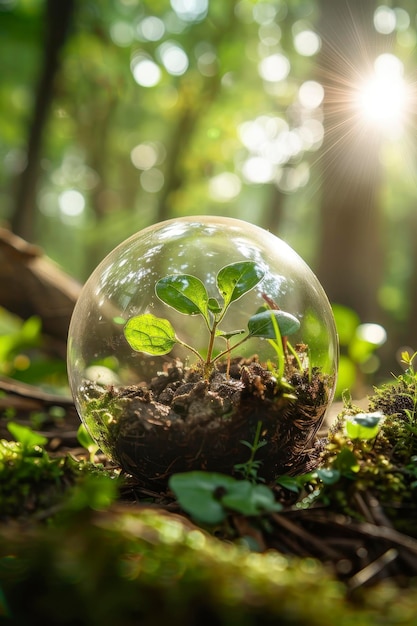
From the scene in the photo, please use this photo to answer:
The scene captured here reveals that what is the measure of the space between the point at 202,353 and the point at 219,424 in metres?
0.39

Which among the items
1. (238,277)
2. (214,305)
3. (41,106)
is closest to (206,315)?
(214,305)

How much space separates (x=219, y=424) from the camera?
1.59 metres

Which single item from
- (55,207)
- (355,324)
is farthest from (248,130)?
(55,207)

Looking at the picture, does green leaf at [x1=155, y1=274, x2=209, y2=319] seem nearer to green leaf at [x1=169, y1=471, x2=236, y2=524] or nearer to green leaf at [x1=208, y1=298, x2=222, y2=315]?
green leaf at [x1=208, y1=298, x2=222, y2=315]

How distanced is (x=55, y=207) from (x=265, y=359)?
2677 cm

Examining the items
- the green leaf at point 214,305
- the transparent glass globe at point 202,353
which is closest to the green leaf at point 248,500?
the transparent glass globe at point 202,353

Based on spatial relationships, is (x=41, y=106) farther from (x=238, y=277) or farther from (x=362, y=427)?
(x=362, y=427)

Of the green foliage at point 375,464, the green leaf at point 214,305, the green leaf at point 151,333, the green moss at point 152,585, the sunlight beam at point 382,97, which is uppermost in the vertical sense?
the sunlight beam at point 382,97

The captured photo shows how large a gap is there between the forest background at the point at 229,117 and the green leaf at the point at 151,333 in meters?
2.02

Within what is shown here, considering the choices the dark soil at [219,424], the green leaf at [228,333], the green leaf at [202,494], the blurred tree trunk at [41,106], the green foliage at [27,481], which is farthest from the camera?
the blurred tree trunk at [41,106]

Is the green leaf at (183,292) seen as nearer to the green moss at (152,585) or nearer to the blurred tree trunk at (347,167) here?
the green moss at (152,585)

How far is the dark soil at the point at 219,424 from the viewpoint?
5.24 ft

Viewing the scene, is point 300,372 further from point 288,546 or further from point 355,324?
point 355,324

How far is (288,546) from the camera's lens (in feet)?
4.01
